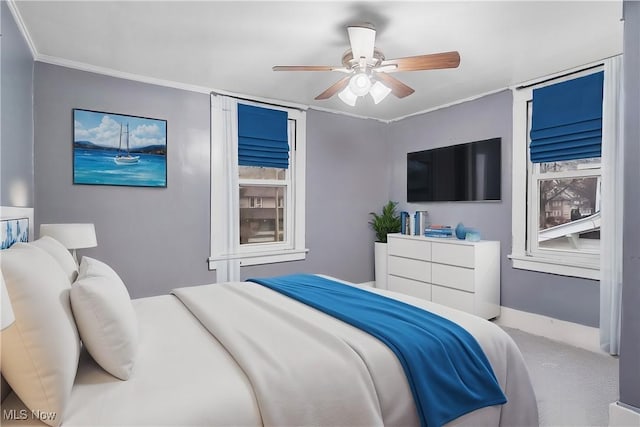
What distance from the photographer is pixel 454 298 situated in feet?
12.1

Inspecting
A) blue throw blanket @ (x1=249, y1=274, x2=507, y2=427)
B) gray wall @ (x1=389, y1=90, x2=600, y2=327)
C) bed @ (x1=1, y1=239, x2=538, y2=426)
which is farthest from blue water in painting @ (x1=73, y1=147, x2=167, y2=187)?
gray wall @ (x1=389, y1=90, x2=600, y2=327)

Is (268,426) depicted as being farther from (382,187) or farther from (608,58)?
(382,187)

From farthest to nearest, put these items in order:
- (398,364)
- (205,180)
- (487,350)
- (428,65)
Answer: (205,180), (428,65), (487,350), (398,364)

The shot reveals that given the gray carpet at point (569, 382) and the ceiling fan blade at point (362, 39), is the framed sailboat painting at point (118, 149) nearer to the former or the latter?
the ceiling fan blade at point (362, 39)

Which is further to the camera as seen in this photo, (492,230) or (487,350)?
(492,230)

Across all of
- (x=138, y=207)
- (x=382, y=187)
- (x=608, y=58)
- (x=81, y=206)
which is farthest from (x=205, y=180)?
(x=608, y=58)

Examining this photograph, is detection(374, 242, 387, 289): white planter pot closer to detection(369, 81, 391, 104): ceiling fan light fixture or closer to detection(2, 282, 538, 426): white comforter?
detection(369, 81, 391, 104): ceiling fan light fixture

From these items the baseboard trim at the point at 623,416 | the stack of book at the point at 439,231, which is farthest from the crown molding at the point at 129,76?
the baseboard trim at the point at 623,416

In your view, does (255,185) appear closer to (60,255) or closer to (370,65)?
(370,65)

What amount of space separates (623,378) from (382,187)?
11.4ft

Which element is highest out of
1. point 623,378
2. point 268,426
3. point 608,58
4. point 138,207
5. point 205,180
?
point 608,58

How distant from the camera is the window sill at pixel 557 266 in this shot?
307 centimetres

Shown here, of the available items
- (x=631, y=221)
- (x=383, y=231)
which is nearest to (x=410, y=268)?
(x=383, y=231)

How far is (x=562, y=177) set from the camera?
3.33 m
